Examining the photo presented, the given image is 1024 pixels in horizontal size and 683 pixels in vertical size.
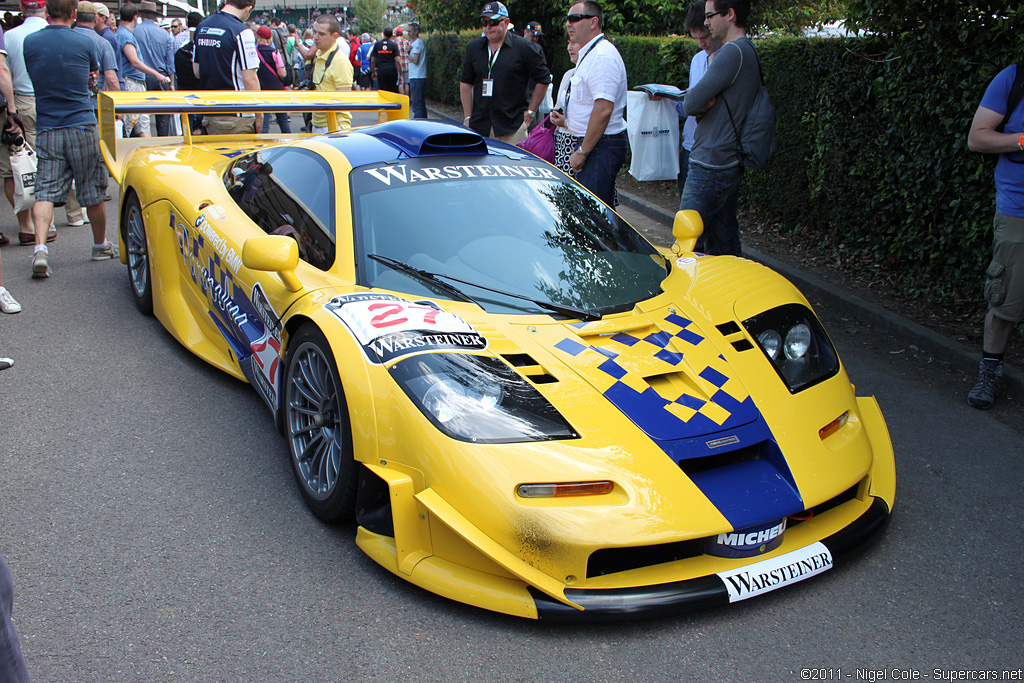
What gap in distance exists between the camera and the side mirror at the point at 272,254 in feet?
9.96

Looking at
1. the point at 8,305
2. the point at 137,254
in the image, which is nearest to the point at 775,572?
the point at 137,254

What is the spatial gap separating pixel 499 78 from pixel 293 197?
3688 millimetres

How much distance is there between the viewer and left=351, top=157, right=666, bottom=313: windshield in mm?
3160

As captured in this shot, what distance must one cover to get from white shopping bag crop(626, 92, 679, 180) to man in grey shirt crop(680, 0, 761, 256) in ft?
9.24

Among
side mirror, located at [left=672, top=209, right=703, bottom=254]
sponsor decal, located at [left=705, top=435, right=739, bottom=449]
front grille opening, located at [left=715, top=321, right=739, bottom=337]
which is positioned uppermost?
side mirror, located at [left=672, top=209, right=703, bottom=254]

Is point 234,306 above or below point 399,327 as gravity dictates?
below

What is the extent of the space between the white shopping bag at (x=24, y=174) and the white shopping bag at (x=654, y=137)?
16.1 feet

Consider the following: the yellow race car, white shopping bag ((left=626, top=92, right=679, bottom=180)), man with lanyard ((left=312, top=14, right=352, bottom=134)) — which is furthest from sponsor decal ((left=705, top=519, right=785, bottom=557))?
man with lanyard ((left=312, top=14, right=352, bottom=134))

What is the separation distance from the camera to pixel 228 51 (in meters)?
7.56

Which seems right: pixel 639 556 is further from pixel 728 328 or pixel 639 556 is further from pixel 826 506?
pixel 728 328

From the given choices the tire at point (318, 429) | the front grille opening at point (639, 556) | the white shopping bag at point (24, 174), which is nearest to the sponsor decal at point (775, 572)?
the front grille opening at point (639, 556)

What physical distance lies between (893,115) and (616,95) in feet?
6.03

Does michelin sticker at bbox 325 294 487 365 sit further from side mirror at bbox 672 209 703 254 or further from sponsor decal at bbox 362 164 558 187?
side mirror at bbox 672 209 703 254

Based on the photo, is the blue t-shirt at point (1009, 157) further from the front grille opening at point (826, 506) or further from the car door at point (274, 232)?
the car door at point (274, 232)
